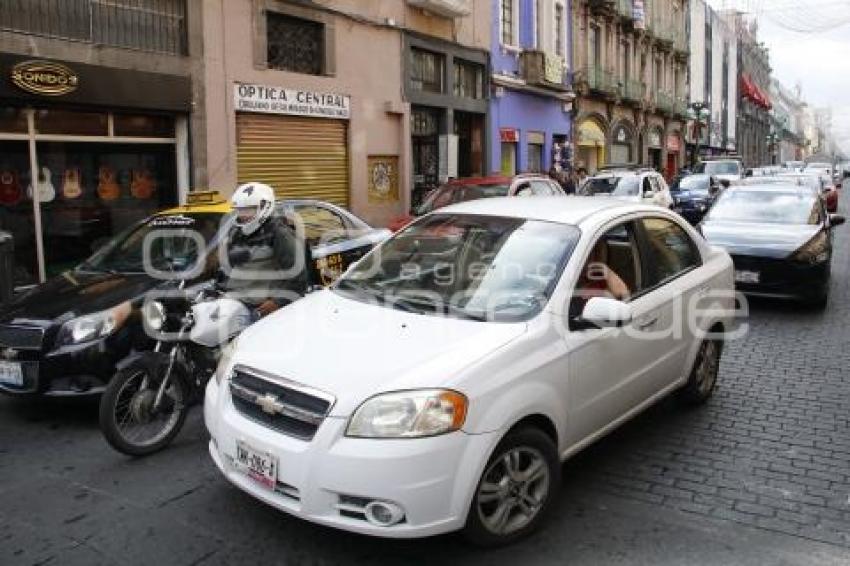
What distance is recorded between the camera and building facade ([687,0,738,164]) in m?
48.0

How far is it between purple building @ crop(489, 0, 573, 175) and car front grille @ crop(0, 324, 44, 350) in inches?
712

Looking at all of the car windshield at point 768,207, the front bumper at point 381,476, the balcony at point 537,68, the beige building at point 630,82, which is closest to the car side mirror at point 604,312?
the front bumper at point 381,476

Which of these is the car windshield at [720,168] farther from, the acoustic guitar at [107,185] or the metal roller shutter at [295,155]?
the acoustic guitar at [107,185]

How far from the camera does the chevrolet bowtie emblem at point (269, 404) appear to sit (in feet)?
12.0

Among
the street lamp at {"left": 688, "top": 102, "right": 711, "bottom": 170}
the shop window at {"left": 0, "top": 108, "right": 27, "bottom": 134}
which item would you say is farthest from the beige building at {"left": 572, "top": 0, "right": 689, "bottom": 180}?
the shop window at {"left": 0, "top": 108, "right": 27, "bottom": 134}

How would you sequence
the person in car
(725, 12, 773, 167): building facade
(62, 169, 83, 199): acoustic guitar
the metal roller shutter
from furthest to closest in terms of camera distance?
(725, 12, 773, 167): building facade → the metal roller shutter → (62, 169, 83, 199): acoustic guitar → the person in car

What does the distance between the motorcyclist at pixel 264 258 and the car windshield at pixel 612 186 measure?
520 inches

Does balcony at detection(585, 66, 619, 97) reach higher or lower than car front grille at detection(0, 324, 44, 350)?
higher

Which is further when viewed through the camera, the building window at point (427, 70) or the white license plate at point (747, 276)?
the building window at point (427, 70)

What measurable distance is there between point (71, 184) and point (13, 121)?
3.92ft

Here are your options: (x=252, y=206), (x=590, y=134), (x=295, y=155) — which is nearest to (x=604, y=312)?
(x=252, y=206)

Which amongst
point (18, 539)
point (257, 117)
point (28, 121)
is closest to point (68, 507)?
point (18, 539)

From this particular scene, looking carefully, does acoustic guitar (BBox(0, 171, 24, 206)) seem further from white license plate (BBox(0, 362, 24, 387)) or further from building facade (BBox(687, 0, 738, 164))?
building facade (BBox(687, 0, 738, 164))

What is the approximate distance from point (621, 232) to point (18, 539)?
Result: 3798 millimetres
